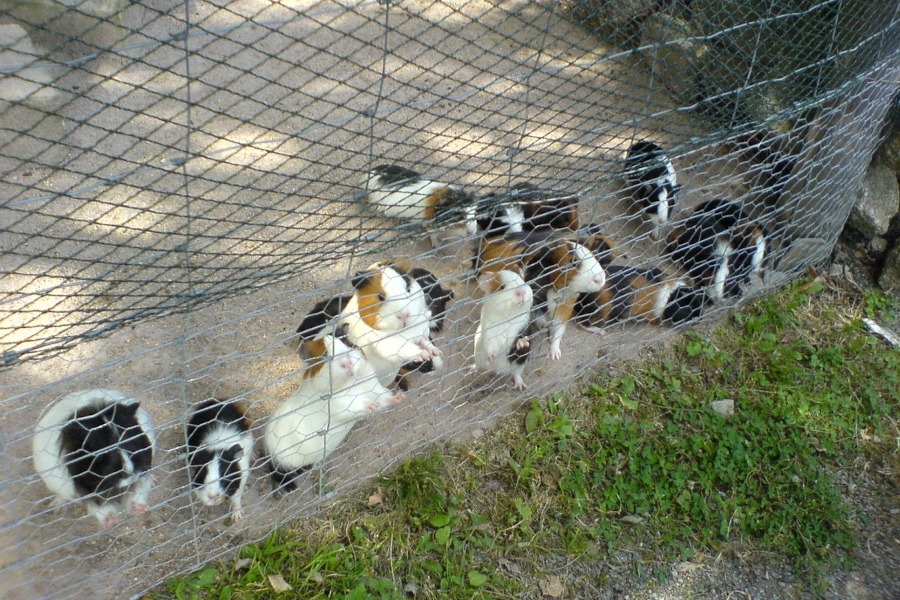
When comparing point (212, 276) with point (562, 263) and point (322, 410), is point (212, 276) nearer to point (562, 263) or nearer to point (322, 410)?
point (322, 410)

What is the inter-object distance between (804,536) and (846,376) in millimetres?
860

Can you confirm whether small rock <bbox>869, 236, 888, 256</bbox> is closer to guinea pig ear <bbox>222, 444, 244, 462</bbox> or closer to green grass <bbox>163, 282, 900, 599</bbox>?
green grass <bbox>163, 282, 900, 599</bbox>

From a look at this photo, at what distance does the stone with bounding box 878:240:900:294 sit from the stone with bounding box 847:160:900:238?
0.10 m

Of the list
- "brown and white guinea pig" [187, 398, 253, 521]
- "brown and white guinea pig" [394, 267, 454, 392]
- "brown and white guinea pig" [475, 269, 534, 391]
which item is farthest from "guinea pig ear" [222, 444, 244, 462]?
"brown and white guinea pig" [475, 269, 534, 391]

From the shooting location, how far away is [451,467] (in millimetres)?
2496

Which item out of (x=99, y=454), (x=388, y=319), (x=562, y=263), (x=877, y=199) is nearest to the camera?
(x=99, y=454)

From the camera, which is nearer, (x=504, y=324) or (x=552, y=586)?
(x=552, y=586)

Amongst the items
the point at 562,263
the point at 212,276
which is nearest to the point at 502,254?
the point at 562,263

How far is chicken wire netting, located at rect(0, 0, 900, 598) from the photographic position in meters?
1.99

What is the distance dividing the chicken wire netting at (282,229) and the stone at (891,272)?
10.6 inches

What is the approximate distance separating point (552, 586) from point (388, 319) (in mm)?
985

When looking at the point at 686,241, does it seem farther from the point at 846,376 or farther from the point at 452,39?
the point at 452,39

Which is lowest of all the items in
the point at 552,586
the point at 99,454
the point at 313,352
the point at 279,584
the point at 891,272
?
the point at 552,586

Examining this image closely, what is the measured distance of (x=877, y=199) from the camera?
3363 millimetres
